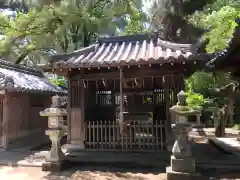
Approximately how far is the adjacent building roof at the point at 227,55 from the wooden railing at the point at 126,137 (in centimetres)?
261

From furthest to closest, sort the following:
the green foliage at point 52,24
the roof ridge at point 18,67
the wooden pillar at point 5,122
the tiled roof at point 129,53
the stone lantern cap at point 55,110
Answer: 1. the roof ridge at point 18,67
2. the green foliage at point 52,24
3. the wooden pillar at point 5,122
4. the tiled roof at point 129,53
5. the stone lantern cap at point 55,110

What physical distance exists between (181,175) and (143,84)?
17.7 feet

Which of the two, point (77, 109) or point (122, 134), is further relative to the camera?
point (77, 109)

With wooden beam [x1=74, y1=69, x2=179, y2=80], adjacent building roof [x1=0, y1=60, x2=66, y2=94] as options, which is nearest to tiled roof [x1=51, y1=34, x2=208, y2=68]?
wooden beam [x1=74, y1=69, x2=179, y2=80]

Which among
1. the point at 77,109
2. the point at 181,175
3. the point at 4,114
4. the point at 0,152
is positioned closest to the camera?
the point at 181,175

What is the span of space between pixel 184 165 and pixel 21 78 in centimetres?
1028

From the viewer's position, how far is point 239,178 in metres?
5.99

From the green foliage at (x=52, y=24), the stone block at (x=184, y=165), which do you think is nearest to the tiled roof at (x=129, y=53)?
the green foliage at (x=52, y=24)

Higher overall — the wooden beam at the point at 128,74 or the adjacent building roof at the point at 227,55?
the adjacent building roof at the point at 227,55

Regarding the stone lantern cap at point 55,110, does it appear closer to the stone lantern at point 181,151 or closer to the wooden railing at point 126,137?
the wooden railing at point 126,137

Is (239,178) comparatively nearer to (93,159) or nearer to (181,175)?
(181,175)

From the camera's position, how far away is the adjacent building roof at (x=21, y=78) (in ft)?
33.5

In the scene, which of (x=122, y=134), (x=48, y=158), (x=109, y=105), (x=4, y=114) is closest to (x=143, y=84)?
(x=109, y=105)

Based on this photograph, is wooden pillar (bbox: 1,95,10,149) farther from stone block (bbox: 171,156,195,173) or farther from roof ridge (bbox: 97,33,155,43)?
stone block (bbox: 171,156,195,173)
